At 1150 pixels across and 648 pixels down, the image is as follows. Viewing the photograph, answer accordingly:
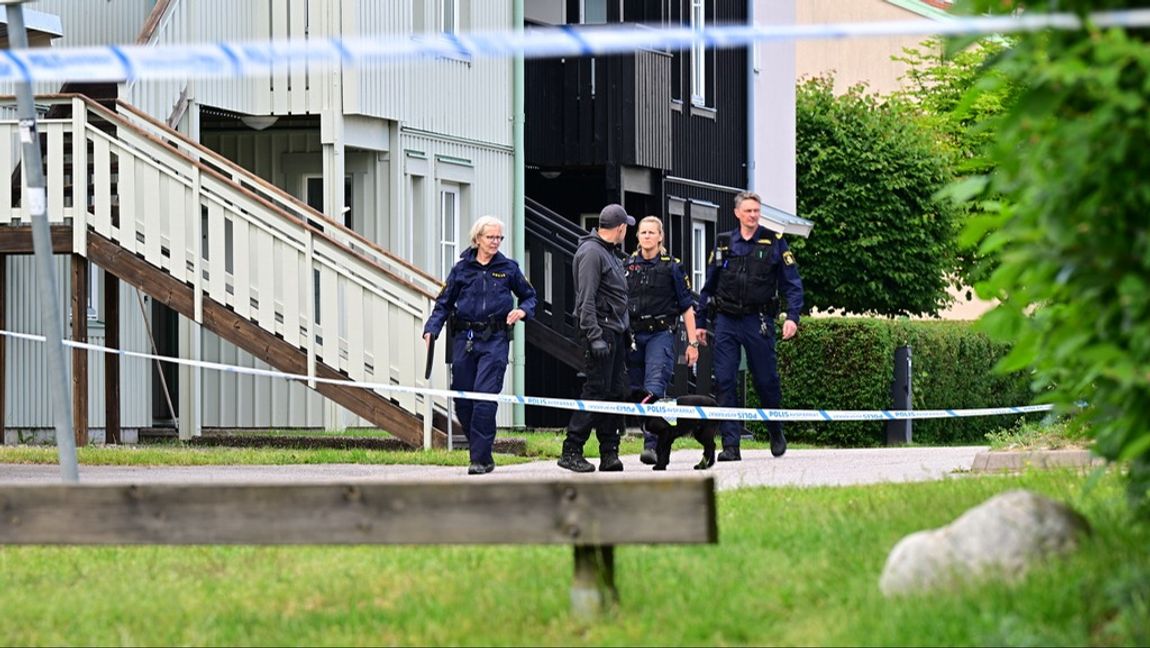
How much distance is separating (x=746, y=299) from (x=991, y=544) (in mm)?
9708

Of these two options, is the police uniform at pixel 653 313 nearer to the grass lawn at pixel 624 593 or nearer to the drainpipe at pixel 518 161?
the grass lawn at pixel 624 593

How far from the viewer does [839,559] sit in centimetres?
892

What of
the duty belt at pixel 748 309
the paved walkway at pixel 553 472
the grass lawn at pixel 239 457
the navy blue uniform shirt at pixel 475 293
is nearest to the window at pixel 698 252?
the grass lawn at pixel 239 457

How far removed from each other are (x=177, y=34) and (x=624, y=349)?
747 cm

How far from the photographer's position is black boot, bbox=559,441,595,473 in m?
16.3

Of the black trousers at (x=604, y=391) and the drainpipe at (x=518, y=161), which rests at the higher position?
the drainpipe at (x=518, y=161)

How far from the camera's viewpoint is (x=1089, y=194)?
686cm

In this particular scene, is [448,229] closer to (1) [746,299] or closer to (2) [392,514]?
(1) [746,299]

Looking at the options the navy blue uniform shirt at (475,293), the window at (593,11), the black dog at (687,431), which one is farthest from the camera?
the window at (593,11)

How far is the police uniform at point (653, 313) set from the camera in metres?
17.3

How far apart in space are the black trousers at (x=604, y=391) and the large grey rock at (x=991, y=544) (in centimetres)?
824

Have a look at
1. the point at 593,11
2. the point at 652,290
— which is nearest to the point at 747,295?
the point at 652,290

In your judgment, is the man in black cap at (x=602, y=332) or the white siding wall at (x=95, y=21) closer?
the man in black cap at (x=602, y=332)

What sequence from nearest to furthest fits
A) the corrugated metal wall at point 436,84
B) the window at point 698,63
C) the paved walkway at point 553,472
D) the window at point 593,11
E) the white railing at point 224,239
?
the paved walkway at point 553,472 → the white railing at point 224,239 → the corrugated metal wall at point 436,84 → the window at point 593,11 → the window at point 698,63
